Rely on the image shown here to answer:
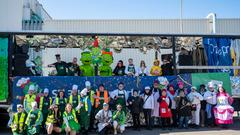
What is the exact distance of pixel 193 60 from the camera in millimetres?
12656

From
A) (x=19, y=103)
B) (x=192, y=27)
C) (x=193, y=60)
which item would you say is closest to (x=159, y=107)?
(x=193, y=60)

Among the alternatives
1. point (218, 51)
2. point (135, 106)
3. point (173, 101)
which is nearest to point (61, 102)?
point (135, 106)

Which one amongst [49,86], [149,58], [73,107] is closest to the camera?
[73,107]

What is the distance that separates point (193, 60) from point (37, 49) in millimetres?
5739

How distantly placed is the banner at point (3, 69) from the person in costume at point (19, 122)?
1286mm

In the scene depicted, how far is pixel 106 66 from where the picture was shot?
1223cm

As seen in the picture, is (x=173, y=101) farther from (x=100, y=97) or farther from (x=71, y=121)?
(x=71, y=121)

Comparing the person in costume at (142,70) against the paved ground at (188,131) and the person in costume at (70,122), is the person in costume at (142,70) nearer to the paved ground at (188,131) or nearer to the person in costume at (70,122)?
the paved ground at (188,131)

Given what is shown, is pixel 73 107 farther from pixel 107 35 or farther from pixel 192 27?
pixel 192 27

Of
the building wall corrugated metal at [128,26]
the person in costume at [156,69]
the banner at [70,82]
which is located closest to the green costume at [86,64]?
the banner at [70,82]

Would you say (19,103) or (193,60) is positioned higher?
(193,60)

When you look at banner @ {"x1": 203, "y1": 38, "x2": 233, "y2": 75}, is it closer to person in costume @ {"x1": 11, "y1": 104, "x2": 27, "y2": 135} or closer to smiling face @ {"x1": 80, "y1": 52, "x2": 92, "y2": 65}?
smiling face @ {"x1": 80, "y1": 52, "x2": 92, "y2": 65}

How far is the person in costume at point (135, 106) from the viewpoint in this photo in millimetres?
11133

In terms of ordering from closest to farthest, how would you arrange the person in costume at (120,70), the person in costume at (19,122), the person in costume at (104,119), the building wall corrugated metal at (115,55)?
1. the person in costume at (19,122)
2. the person in costume at (104,119)
3. the person in costume at (120,70)
4. the building wall corrugated metal at (115,55)
